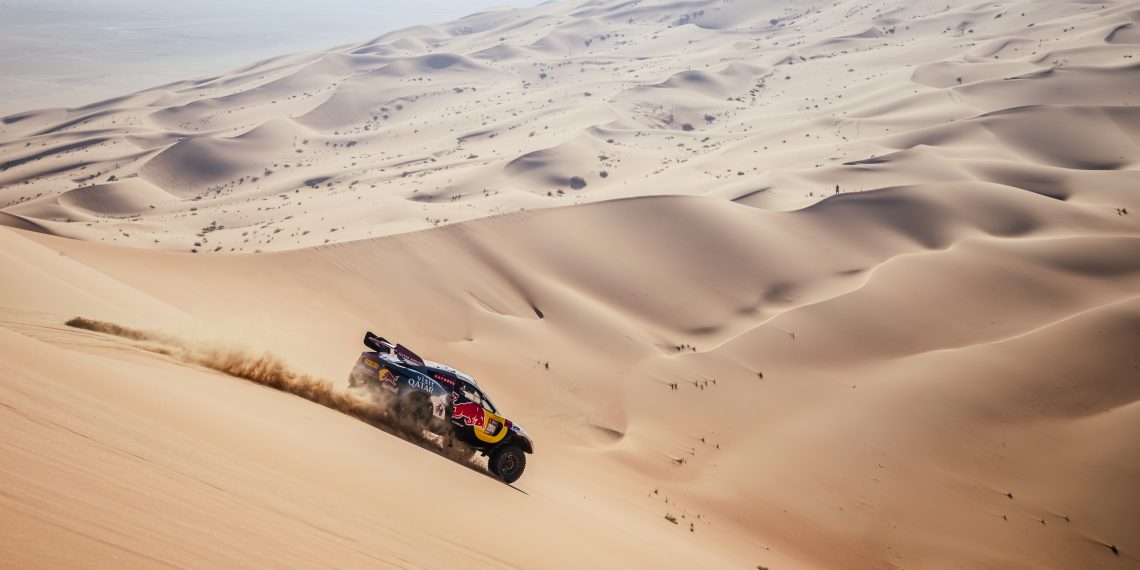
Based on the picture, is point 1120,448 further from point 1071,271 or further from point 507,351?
point 507,351

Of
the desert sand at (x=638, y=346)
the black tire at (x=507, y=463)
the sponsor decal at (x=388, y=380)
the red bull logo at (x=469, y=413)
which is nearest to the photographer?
the desert sand at (x=638, y=346)

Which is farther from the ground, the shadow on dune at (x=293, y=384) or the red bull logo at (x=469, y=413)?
the red bull logo at (x=469, y=413)

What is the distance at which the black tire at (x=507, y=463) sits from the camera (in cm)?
963

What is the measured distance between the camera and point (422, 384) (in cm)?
927

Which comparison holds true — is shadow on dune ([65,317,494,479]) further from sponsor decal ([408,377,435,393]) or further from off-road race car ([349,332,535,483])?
sponsor decal ([408,377,435,393])

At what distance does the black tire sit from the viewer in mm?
9633

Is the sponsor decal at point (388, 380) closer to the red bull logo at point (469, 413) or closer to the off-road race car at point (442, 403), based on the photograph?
the off-road race car at point (442, 403)

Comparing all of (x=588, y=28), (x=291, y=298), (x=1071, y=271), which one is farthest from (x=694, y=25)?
Result: (x=291, y=298)

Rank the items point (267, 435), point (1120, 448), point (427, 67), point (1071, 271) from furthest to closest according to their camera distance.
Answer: point (427, 67), point (1071, 271), point (1120, 448), point (267, 435)

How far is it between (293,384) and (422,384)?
183cm

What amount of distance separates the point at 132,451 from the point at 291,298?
1380cm

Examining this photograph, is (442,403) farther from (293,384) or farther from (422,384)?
(293,384)

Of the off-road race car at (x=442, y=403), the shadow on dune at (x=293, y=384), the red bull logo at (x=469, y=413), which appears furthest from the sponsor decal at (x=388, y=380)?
the red bull logo at (x=469, y=413)

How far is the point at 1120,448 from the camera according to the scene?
14008 mm
